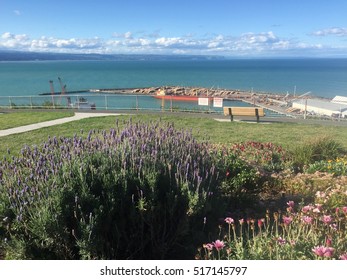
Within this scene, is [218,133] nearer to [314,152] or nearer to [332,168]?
[314,152]

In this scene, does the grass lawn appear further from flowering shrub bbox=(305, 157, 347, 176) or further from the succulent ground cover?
the succulent ground cover

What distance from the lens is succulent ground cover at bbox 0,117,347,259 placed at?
2803 millimetres

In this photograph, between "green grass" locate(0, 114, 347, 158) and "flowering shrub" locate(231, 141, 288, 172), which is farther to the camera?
"green grass" locate(0, 114, 347, 158)

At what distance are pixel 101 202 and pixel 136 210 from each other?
0.35 m

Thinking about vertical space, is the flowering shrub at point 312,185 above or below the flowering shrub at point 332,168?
above

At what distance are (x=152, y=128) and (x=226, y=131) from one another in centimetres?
799

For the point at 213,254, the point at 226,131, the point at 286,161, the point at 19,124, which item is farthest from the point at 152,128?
the point at 19,124

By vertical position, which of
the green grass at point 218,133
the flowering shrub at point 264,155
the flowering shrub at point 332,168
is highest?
the flowering shrub at point 332,168

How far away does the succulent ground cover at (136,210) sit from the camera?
2.80 m

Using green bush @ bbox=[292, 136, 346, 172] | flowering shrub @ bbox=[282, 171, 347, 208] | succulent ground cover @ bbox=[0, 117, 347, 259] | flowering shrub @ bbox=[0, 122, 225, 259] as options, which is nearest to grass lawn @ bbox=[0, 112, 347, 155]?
green bush @ bbox=[292, 136, 346, 172]

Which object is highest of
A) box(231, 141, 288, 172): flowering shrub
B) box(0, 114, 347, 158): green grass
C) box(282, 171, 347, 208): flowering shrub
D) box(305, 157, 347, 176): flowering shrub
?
box(282, 171, 347, 208): flowering shrub

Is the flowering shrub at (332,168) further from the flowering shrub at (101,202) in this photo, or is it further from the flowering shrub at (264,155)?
the flowering shrub at (101,202)

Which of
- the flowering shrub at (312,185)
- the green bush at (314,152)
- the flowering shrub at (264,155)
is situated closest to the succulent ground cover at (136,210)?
the flowering shrub at (312,185)

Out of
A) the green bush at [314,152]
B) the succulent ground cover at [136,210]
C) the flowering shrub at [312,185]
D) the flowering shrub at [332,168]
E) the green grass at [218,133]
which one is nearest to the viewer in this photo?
the succulent ground cover at [136,210]
